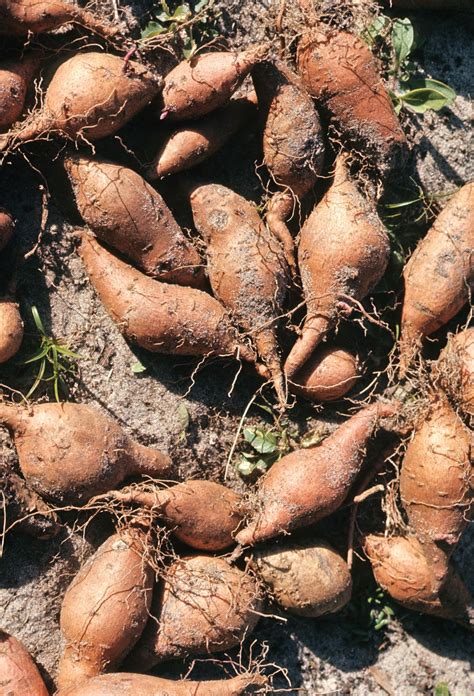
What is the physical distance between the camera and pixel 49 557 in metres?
2.65

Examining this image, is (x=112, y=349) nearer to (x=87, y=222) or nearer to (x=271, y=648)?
(x=87, y=222)

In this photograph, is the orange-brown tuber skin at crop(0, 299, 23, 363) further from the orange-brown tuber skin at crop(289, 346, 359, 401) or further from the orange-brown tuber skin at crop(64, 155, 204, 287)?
the orange-brown tuber skin at crop(289, 346, 359, 401)

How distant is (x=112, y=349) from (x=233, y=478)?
63 centimetres

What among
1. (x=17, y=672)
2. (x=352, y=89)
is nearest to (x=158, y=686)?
(x=17, y=672)

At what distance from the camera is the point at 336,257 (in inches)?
104

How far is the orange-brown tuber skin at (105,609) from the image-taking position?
8.10 feet

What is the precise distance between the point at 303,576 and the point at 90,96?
1703 millimetres

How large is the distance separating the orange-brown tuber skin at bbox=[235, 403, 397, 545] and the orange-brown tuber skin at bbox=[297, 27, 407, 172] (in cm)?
92

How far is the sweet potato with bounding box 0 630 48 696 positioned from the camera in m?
2.42

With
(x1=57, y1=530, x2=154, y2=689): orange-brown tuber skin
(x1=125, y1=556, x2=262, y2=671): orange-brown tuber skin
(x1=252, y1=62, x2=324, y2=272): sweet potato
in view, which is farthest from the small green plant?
(x1=252, y1=62, x2=324, y2=272): sweet potato


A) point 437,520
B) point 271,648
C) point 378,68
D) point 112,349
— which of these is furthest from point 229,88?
point 271,648

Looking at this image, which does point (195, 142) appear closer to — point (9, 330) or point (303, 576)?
point (9, 330)

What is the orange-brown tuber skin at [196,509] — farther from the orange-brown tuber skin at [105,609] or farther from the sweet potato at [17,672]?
the sweet potato at [17,672]

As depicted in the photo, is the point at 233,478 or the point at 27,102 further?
the point at 233,478
